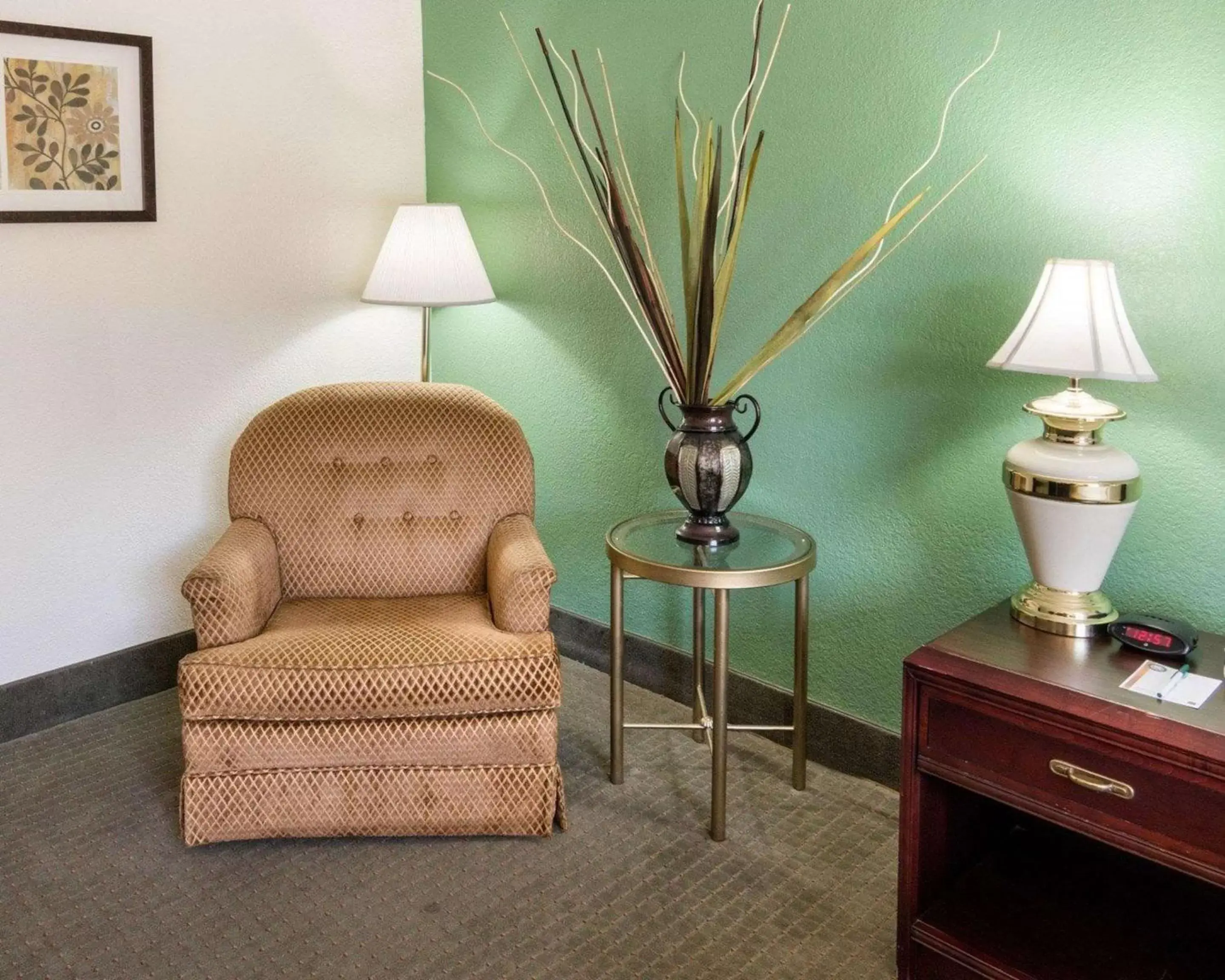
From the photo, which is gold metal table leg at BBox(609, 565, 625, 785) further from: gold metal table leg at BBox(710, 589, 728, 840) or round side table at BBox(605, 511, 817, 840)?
gold metal table leg at BBox(710, 589, 728, 840)

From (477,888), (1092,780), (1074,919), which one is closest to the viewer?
(1092,780)

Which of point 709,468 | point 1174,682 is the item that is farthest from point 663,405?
point 1174,682

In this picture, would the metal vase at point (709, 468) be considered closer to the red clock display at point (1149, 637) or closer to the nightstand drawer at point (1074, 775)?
the nightstand drawer at point (1074, 775)

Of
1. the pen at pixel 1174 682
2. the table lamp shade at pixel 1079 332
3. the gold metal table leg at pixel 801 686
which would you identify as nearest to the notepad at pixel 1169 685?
the pen at pixel 1174 682

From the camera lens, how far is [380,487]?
2736 mm

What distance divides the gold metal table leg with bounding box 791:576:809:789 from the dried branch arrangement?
45cm

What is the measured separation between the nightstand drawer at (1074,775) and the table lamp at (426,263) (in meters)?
1.76

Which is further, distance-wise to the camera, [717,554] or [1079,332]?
[717,554]

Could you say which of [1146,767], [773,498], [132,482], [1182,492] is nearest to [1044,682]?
[1146,767]

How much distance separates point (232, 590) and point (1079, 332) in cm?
162

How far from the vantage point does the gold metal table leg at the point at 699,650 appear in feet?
9.11

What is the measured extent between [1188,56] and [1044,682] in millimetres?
1060

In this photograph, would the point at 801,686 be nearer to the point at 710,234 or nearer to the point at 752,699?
the point at 752,699

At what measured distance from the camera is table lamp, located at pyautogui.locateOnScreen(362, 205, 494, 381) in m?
3.09
